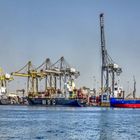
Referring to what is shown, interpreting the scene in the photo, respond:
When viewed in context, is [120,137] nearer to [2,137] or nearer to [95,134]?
[95,134]

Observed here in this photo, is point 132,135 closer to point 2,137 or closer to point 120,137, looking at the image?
point 120,137

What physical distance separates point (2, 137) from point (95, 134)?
1437cm

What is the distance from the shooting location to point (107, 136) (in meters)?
70.1

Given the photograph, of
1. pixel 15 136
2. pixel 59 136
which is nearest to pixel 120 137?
pixel 59 136

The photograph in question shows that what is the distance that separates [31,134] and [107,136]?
32.3 feet

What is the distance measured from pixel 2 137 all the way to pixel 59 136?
759cm

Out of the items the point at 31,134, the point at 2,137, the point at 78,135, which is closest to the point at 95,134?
the point at 78,135

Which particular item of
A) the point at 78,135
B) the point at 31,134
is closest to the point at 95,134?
the point at 78,135

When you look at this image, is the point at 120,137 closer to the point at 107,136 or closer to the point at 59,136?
the point at 107,136

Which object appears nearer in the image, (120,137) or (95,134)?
(120,137)

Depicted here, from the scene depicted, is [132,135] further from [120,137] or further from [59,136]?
[59,136]

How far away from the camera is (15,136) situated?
67.6 meters

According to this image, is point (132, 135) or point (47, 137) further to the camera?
point (132, 135)

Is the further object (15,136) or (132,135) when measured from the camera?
(132,135)
